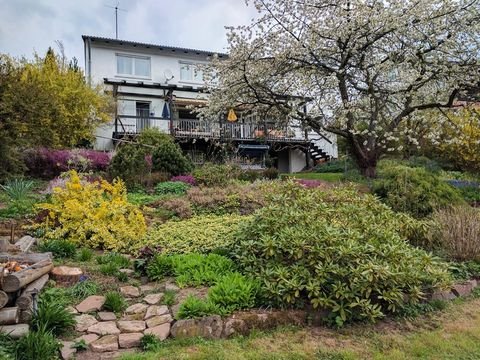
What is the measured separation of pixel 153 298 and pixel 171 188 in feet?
23.6

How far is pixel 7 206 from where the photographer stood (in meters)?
8.16

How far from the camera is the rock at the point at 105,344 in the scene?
3377mm

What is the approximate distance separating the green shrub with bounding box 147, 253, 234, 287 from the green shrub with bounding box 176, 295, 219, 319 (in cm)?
70

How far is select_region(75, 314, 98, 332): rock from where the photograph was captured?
12.0 feet

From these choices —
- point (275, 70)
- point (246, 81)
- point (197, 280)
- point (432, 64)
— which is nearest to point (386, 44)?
point (432, 64)

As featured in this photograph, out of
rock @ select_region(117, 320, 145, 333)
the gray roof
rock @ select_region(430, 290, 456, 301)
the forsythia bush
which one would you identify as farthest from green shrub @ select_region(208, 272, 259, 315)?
the gray roof

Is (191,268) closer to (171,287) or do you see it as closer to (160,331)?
(171,287)

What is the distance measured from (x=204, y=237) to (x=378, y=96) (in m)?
8.86

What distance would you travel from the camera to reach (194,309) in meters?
3.79

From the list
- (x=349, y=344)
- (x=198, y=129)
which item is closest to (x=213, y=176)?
(x=349, y=344)

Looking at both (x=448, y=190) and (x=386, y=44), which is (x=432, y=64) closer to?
(x=386, y=44)

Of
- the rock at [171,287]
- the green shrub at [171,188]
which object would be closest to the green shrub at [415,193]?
the green shrub at [171,188]

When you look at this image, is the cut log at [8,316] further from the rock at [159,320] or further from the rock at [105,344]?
the rock at [159,320]

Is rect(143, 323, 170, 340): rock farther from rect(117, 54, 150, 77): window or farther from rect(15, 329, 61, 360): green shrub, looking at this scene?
rect(117, 54, 150, 77): window
